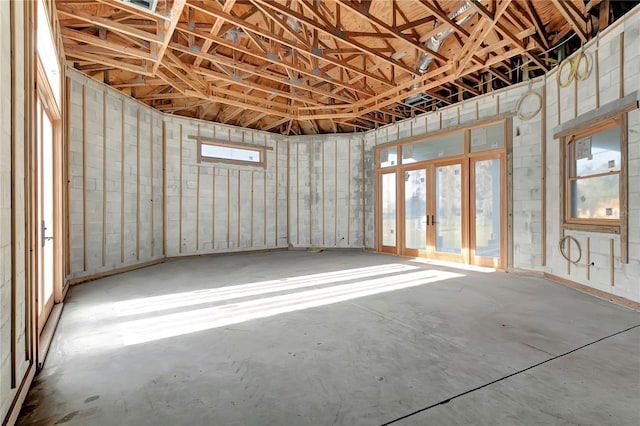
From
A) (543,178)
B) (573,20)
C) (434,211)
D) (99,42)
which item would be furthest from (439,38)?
(99,42)

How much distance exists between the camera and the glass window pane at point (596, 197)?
411cm

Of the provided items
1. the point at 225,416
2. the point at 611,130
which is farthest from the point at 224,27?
the point at 611,130

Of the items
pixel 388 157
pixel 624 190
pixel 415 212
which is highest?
pixel 388 157

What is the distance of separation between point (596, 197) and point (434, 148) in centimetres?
343

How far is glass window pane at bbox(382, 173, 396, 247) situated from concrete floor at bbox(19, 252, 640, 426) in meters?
3.81

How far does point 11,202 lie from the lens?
5.58ft

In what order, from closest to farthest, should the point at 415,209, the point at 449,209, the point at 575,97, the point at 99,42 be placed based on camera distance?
the point at 99,42, the point at 575,97, the point at 449,209, the point at 415,209

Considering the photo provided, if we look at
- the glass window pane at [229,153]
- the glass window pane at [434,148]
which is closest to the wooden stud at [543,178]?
the glass window pane at [434,148]

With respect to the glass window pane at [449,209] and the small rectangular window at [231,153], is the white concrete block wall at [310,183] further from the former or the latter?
the glass window pane at [449,209]

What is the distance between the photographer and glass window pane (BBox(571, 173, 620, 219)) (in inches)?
162

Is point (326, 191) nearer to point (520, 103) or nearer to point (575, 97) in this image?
point (520, 103)

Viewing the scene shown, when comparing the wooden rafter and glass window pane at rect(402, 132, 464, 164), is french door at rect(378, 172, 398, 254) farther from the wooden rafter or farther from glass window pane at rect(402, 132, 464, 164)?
the wooden rafter

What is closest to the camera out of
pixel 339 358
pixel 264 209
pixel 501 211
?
pixel 339 358

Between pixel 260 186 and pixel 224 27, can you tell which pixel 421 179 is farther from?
pixel 224 27
